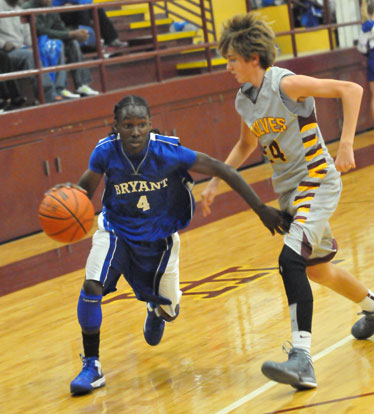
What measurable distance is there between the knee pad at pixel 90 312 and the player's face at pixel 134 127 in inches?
30.1

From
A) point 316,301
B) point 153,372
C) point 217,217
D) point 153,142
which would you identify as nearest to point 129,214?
point 153,142

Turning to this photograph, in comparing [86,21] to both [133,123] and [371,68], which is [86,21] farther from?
[133,123]

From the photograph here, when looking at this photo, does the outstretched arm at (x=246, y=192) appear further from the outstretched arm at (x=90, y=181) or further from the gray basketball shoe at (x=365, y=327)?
the gray basketball shoe at (x=365, y=327)

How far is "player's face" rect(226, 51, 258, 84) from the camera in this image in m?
4.05

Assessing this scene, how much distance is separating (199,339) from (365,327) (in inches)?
37.9

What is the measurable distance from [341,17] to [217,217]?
675cm

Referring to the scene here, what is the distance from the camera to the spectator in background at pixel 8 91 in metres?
9.02

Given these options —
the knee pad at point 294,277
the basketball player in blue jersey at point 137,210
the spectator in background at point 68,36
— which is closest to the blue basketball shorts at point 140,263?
the basketball player in blue jersey at point 137,210

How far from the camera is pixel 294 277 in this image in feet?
12.7

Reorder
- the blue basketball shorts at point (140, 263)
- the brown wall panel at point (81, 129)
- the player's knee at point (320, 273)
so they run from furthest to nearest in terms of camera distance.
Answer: the brown wall panel at point (81, 129) → the blue basketball shorts at point (140, 263) → the player's knee at point (320, 273)

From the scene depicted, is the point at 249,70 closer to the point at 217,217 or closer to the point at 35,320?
the point at 35,320

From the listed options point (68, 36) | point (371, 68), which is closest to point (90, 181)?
point (68, 36)

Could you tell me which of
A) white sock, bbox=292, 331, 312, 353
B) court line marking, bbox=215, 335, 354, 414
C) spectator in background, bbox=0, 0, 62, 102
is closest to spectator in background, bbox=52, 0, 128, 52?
spectator in background, bbox=0, 0, 62, 102

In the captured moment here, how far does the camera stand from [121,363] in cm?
457
